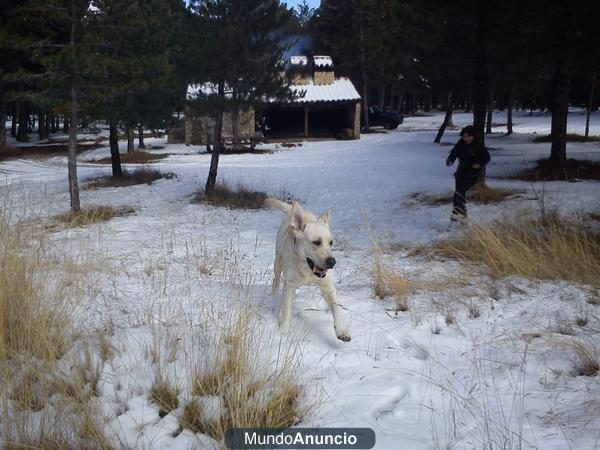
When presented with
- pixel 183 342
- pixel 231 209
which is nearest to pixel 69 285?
pixel 183 342

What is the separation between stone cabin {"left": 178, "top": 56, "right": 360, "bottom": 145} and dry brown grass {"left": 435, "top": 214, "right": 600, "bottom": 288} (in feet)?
80.1

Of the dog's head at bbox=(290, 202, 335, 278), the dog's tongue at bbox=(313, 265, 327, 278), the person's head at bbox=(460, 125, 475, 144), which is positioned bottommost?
the dog's tongue at bbox=(313, 265, 327, 278)

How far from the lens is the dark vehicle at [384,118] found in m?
41.2

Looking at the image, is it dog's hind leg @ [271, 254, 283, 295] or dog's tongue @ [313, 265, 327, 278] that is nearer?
dog's tongue @ [313, 265, 327, 278]

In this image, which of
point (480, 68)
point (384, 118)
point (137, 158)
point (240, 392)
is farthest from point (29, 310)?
point (384, 118)

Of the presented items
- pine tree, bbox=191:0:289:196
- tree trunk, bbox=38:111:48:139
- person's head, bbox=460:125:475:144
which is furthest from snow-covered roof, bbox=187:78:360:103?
person's head, bbox=460:125:475:144

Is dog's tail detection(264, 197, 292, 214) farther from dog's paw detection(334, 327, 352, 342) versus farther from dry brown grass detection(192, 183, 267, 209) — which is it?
dry brown grass detection(192, 183, 267, 209)

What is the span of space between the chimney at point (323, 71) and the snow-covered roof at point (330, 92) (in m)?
0.37

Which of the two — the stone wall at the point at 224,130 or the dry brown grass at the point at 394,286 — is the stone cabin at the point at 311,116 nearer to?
the stone wall at the point at 224,130

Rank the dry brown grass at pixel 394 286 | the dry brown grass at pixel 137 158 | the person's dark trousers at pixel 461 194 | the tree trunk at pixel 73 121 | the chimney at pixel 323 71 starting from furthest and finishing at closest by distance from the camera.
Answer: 1. the chimney at pixel 323 71
2. the dry brown grass at pixel 137 158
3. the tree trunk at pixel 73 121
4. the person's dark trousers at pixel 461 194
5. the dry brown grass at pixel 394 286

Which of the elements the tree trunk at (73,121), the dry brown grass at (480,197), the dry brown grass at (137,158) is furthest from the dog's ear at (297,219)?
the dry brown grass at (137,158)

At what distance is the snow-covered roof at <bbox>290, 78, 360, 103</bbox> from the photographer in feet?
107

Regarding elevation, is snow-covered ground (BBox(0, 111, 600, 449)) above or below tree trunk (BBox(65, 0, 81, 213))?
below

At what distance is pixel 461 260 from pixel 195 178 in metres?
12.9
